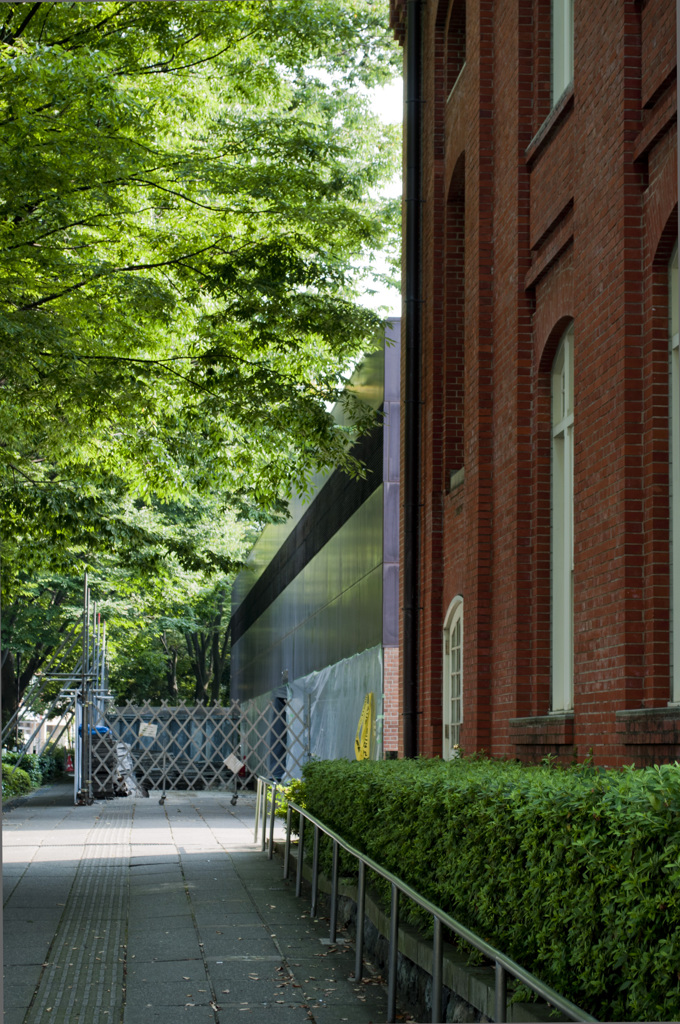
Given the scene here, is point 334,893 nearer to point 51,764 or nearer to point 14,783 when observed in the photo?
point 14,783

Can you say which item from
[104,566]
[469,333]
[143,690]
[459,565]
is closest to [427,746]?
[459,565]

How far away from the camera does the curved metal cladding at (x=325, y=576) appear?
64.0 feet

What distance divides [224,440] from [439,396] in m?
3.68

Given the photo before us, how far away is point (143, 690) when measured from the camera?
60.7 m

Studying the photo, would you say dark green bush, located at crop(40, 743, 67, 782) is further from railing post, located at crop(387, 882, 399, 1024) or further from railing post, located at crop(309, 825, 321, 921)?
railing post, located at crop(387, 882, 399, 1024)

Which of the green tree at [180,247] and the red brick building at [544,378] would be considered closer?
the red brick building at [544,378]

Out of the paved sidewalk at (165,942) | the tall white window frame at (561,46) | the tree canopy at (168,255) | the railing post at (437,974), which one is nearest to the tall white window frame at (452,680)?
the paved sidewalk at (165,942)

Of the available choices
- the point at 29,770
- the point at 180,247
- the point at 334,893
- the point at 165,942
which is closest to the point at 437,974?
the point at 334,893

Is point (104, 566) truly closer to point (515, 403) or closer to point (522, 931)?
point (515, 403)

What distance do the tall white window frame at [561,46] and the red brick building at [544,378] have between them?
0.03m

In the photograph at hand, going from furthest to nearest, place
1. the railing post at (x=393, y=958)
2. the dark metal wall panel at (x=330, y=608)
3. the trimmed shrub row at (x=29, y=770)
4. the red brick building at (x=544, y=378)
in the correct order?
the trimmed shrub row at (x=29, y=770) → the dark metal wall panel at (x=330, y=608) → the red brick building at (x=544, y=378) → the railing post at (x=393, y=958)

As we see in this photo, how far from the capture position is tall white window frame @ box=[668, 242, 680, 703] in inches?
295

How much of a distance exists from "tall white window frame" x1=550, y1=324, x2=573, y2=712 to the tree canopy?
5247 mm

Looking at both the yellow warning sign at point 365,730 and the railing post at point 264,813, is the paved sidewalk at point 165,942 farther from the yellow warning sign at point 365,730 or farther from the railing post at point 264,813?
the yellow warning sign at point 365,730
